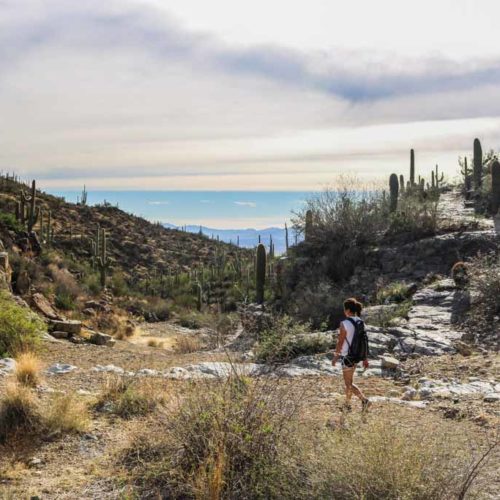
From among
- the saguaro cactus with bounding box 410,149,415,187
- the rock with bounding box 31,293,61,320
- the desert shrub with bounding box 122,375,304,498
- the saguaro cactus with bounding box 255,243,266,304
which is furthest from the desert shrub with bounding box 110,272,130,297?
the desert shrub with bounding box 122,375,304,498

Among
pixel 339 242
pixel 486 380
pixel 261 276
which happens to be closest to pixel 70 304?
pixel 261 276

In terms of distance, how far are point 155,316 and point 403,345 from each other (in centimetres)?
2383

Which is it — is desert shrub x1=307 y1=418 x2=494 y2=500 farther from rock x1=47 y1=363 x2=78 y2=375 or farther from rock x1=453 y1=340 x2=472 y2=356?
rock x1=453 y1=340 x2=472 y2=356

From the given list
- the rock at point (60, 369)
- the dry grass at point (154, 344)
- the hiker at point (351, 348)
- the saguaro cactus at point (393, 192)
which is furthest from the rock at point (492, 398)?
the saguaro cactus at point (393, 192)

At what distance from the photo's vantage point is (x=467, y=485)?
3938 millimetres

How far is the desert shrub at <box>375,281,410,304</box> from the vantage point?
55.9 feet

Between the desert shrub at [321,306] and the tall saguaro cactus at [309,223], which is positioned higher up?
the tall saguaro cactus at [309,223]

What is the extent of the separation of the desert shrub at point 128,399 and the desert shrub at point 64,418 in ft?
1.72

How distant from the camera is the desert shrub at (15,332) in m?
11.0

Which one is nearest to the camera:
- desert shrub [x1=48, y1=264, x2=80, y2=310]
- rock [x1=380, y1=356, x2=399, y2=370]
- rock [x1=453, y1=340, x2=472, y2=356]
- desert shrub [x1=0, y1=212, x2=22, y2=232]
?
rock [x1=380, y1=356, x2=399, y2=370]

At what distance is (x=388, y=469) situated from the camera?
13.2 feet

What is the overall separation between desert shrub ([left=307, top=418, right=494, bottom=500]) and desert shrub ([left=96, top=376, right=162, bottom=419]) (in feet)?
11.3

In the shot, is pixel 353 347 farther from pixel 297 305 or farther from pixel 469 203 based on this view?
pixel 469 203

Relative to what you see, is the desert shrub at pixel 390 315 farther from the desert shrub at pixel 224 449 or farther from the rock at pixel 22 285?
the rock at pixel 22 285
